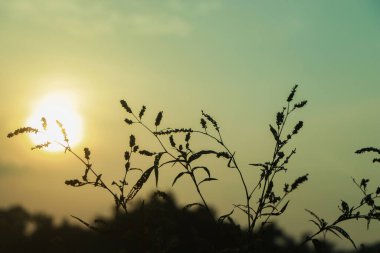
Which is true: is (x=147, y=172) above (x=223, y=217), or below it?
above

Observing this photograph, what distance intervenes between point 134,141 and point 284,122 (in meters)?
1.54

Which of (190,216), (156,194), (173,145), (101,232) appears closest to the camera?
(101,232)

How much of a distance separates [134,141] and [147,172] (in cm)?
64

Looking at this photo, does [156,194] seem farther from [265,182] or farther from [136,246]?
[265,182]

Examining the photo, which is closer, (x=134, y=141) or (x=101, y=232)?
(x=101, y=232)

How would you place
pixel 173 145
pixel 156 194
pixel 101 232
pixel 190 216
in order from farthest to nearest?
pixel 190 216 → pixel 173 145 → pixel 156 194 → pixel 101 232

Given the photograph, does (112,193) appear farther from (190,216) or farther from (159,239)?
(190,216)

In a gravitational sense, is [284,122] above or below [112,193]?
above

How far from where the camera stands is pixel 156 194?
14.2 ft

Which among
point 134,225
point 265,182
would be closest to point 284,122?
point 265,182

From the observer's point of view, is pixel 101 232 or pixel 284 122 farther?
pixel 284 122

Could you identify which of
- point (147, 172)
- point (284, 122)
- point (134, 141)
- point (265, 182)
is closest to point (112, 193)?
point (147, 172)

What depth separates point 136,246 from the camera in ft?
14.0

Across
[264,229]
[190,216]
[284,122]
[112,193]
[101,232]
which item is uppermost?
[190,216]
